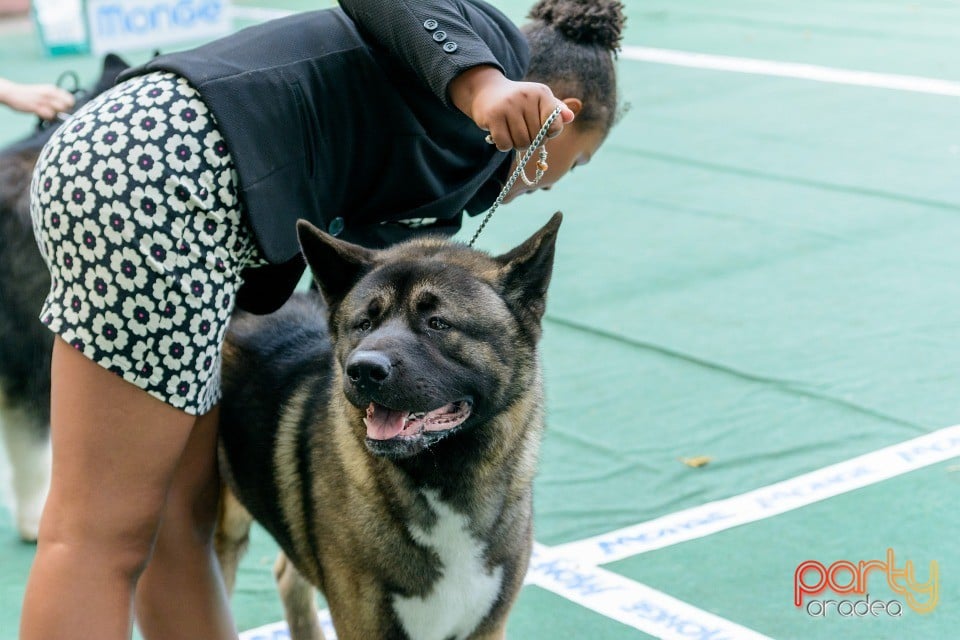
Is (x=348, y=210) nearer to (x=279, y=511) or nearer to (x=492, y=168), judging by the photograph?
(x=492, y=168)

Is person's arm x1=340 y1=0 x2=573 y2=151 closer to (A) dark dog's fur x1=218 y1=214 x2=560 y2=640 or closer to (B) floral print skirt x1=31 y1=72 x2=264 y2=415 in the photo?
(A) dark dog's fur x1=218 y1=214 x2=560 y2=640

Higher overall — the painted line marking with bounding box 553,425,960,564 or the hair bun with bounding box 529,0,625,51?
the hair bun with bounding box 529,0,625,51

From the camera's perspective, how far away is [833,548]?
11.7ft

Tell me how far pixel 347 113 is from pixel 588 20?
0.84 m

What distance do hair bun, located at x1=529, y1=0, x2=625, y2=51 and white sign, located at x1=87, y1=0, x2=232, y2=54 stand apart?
8.61m

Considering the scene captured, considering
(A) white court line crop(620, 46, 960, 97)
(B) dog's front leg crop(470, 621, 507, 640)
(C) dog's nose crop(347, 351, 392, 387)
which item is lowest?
(A) white court line crop(620, 46, 960, 97)

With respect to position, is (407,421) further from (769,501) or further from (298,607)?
(769,501)

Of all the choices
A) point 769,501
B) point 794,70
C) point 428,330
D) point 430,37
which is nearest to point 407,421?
point 428,330

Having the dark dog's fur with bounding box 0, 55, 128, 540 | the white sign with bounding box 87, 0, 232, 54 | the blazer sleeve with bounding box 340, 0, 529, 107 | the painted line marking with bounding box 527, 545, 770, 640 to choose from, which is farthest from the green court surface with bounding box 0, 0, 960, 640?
the white sign with bounding box 87, 0, 232, 54

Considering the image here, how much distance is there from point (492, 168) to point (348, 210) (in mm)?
334

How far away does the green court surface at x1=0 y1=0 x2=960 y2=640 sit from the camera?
344 cm

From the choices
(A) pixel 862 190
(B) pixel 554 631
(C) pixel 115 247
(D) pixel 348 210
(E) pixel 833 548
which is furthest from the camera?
(A) pixel 862 190

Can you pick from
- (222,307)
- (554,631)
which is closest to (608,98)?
(222,307)

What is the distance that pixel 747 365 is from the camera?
483 cm
